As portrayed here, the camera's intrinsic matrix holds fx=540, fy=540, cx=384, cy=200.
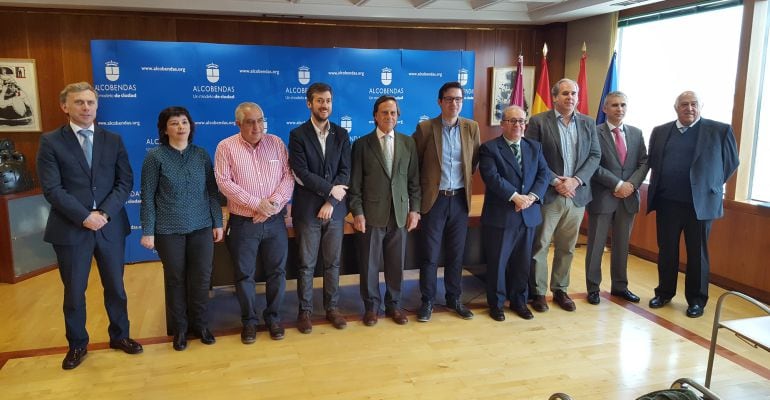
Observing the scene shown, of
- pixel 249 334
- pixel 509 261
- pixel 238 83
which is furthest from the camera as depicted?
pixel 238 83

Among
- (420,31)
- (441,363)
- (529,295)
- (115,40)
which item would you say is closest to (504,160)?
(529,295)

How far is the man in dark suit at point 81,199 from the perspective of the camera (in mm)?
3053

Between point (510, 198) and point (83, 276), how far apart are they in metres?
2.77

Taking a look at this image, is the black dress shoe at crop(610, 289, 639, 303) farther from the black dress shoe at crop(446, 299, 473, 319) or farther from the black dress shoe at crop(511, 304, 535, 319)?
the black dress shoe at crop(446, 299, 473, 319)

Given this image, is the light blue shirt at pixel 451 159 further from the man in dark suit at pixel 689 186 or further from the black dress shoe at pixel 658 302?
the black dress shoe at pixel 658 302

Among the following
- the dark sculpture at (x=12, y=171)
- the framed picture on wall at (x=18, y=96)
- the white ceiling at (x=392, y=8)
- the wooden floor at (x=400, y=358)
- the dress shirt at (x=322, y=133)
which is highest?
the white ceiling at (x=392, y=8)

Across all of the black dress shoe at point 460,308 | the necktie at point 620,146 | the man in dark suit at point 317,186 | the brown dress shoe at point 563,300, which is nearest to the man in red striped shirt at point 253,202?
the man in dark suit at point 317,186

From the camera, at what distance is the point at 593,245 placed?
4.35 metres

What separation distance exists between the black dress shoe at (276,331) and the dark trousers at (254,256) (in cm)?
3

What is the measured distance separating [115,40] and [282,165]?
121 inches

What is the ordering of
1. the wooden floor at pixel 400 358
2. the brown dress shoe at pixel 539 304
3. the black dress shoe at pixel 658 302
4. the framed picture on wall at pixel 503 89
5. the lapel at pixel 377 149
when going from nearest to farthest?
1. the wooden floor at pixel 400 358
2. the lapel at pixel 377 149
3. the brown dress shoe at pixel 539 304
4. the black dress shoe at pixel 658 302
5. the framed picture on wall at pixel 503 89

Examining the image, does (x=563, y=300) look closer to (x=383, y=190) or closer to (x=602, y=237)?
(x=602, y=237)

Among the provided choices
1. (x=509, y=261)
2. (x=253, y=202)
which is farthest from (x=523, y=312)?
(x=253, y=202)

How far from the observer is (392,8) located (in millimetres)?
6094
